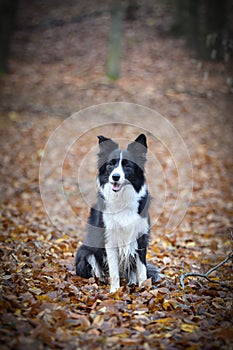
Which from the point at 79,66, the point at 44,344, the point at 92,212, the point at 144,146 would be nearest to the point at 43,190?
the point at 92,212

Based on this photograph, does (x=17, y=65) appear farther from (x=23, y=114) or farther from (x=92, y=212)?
(x=92, y=212)

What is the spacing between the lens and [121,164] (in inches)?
187

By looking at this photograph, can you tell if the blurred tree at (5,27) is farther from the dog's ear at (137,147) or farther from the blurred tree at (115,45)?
the dog's ear at (137,147)

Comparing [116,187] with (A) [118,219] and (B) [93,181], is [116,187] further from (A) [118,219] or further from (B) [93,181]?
(B) [93,181]

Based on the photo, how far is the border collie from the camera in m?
4.79

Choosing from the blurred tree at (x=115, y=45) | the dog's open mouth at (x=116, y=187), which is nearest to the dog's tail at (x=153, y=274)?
the dog's open mouth at (x=116, y=187)

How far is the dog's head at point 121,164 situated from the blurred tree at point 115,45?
12.2 m

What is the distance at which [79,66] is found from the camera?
1780 centimetres

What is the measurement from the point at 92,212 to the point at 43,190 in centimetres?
522

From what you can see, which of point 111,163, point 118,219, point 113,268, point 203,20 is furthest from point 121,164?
point 203,20

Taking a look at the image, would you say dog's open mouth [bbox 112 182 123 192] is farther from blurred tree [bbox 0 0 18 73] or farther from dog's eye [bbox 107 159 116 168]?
blurred tree [bbox 0 0 18 73]

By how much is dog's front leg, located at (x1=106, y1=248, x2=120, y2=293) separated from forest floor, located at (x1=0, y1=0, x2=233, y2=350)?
0.16 meters

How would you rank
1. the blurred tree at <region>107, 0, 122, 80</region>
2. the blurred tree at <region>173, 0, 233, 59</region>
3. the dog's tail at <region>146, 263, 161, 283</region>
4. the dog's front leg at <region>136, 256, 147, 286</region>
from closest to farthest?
the dog's front leg at <region>136, 256, 147, 286</region> → the dog's tail at <region>146, 263, 161, 283</region> → the blurred tree at <region>107, 0, 122, 80</region> → the blurred tree at <region>173, 0, 233, 59</region>

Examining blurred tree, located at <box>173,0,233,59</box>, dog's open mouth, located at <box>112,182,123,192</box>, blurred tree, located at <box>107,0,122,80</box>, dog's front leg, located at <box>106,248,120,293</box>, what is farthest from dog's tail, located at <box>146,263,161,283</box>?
blurred tree, located at <box>173,0,233,59</box>
